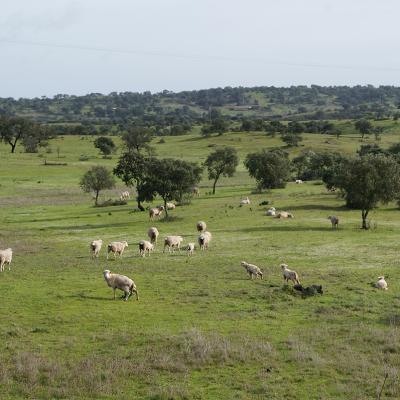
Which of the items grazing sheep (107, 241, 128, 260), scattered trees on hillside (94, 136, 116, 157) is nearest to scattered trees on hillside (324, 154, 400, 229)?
grazing sheep (107, 241, 128, 260)

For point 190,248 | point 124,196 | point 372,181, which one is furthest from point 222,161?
point 190,248

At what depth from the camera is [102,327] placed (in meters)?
24.4

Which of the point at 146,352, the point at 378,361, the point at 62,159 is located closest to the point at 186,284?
the point at 146,352

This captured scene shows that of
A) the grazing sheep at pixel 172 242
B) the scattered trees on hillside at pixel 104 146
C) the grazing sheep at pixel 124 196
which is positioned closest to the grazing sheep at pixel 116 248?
the grazing sheep at pixel 172 242

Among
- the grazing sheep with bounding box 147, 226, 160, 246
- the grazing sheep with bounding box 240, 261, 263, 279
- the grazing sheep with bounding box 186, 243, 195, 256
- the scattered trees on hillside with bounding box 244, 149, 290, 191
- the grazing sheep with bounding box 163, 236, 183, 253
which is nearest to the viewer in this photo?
the grazing sheep with bounding box 240, 261, 263, 279

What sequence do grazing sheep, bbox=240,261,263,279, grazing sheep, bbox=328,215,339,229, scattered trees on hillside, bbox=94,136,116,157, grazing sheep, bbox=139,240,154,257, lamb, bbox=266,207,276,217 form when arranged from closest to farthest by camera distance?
grazing sheep, bbox=240,261,263,279
grazing sheep, bbox=139,240,154,257
grazing sheep, bbox=328,215,339,229
lamb, bbox=266,207,276,217
scattered trees on hillside, bbox=94,136,116,157

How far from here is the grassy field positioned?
752 inches

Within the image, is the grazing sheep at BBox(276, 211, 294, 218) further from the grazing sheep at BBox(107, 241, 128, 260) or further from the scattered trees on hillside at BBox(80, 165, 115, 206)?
the scattered trees on hillside at BBox(80, 165, 115, 206)

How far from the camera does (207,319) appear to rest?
2559 cm

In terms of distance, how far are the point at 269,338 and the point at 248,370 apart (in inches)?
121

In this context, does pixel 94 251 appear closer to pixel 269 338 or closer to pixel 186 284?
pixel 186 284

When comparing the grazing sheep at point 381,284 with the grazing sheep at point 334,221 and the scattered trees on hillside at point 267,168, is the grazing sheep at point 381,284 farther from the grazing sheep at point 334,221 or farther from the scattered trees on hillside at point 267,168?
the scattered trees on hillside at point 267,168

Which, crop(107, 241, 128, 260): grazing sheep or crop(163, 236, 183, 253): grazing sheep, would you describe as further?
crop(163, 236, 183, 253): grazing sheep

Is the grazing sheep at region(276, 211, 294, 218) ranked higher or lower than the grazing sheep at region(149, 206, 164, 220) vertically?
higher
